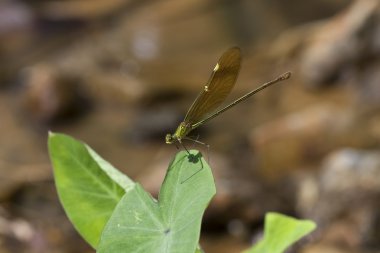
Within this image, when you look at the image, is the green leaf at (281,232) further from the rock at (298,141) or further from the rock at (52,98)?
the rock at (52,98)

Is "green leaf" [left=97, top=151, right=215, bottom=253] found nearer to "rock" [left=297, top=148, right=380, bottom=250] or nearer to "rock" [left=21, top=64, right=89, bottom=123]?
"rock" [left=297, top=148, right=380, bottom=250]

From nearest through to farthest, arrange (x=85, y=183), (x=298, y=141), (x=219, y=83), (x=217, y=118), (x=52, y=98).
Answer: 1. (x=85, y=183)
2. (x=219, y=83)
3. (x=298, y=141)
4. (x=217, y=118)
5. (x=52, y=98)

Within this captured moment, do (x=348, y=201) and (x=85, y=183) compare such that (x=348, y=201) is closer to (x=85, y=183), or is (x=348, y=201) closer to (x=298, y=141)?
(x=298, y=141)

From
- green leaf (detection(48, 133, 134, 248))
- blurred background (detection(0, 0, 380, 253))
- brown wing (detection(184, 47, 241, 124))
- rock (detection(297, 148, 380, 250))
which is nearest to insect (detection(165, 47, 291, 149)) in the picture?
brown wing (detection(184, 47, 241, 124))

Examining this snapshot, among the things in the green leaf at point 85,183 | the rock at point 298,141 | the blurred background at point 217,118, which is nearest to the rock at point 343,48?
the blurred background at point 217,118

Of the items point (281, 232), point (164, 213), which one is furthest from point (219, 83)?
point (164, 213)

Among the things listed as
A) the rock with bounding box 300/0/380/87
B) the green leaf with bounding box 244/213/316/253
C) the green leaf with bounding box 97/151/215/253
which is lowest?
the green leaf with bounding box 244/213/316/253
